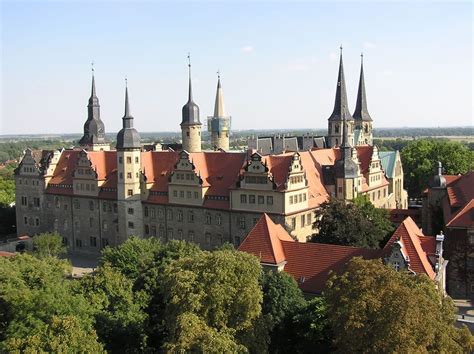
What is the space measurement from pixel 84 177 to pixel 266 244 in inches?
1225

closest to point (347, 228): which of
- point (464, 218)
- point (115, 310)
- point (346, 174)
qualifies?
point (464, 218)

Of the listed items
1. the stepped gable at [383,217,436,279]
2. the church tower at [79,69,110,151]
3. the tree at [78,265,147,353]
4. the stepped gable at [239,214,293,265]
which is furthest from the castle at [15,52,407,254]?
the tree at [78,265,147,353]

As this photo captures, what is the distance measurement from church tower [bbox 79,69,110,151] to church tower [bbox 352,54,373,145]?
40.1 meters

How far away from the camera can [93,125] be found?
8081 cm

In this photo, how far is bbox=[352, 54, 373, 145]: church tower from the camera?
94875mm

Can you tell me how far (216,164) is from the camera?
59.1 m

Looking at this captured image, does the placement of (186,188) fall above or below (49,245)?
above

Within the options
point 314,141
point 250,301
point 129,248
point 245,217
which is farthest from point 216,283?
point 314,141

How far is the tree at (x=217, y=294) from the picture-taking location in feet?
90.7

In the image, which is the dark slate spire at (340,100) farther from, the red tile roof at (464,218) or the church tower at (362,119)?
the red tile roof at (464,218)

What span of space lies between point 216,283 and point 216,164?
31844 mm

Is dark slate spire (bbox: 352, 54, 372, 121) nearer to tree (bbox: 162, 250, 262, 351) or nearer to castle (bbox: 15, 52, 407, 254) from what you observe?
castle (bbox: 15, 52, 407, 254)

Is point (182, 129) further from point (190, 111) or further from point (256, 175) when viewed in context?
point (256, 175)

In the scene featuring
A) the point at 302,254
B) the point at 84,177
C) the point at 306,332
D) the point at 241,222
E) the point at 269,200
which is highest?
the point at 84,177
